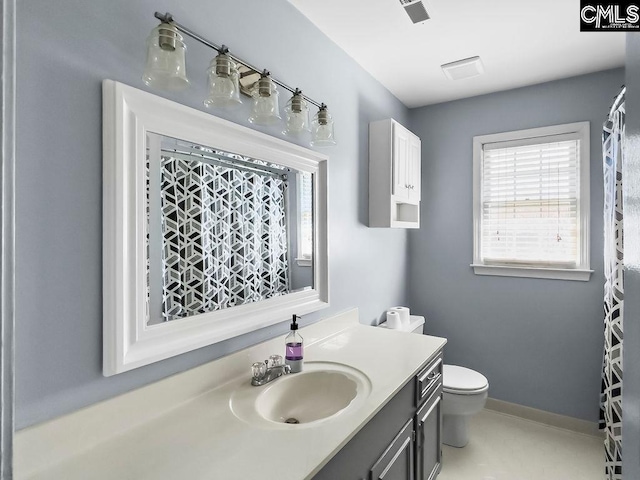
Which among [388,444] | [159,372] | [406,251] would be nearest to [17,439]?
[159,372]

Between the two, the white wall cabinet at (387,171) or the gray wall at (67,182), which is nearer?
the gray wall at (67,182)

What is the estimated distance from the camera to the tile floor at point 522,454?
6.73 feet

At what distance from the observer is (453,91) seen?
9.00 feet

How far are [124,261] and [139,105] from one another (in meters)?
0.47

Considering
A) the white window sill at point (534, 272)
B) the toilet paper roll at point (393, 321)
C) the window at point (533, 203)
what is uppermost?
the window at point (533, 203)

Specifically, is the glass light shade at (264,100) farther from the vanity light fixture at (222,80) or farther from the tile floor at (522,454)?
the tile floor at (522,454)

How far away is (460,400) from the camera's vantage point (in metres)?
2.17

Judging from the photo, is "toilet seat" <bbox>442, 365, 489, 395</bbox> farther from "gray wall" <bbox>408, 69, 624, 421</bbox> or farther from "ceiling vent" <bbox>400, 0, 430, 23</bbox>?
"ceiling vent" <bbox>400, 0, 430, 23</bbox>

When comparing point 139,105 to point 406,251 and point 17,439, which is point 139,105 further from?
point 406,251

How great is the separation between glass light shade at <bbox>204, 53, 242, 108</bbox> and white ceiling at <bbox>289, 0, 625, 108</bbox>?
2.65 feet

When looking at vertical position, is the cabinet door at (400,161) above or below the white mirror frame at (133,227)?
above

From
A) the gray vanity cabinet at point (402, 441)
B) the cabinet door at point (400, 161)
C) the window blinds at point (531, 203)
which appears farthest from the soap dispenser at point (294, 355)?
the window blinds at point (531, 203)

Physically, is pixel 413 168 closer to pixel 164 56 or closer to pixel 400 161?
pixel 400 161
